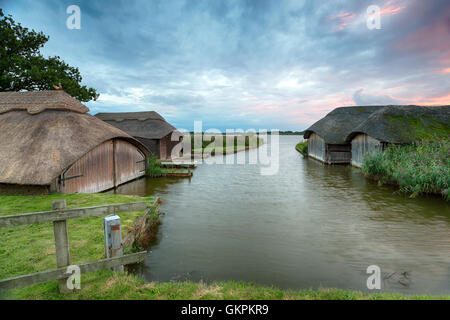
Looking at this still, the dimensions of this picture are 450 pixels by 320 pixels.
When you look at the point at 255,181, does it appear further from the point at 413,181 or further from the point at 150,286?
the point at 150,286

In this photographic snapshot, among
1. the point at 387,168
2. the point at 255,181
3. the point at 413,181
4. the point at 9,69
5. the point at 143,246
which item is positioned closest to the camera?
the point at 143,246

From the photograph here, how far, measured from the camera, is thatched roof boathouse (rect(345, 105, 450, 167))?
1934 cm

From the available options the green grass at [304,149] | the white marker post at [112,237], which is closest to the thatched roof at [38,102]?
the white marker post at [112,237]

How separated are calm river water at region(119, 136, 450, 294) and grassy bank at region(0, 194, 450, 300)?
111 cm

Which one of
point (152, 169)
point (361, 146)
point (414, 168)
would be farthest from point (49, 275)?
point (361, 146)

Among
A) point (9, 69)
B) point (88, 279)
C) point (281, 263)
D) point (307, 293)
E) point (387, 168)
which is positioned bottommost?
point (281, 263)

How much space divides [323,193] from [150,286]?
12838 mm

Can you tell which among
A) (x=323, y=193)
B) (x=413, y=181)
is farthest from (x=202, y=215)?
(x=413, y=181)

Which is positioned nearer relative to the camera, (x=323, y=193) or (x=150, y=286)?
(x=150, y=286)

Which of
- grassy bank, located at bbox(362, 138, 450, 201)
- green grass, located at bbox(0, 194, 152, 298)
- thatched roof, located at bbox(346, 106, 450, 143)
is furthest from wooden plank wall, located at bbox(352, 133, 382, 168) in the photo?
green grass, located at bbox(0, 194, 152, 298)

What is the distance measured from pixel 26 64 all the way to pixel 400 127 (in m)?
35.1

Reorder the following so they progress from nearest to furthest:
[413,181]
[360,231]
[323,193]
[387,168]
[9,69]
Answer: [360,231] < [413,181] < [323,193] < [387,168] < [9,69]

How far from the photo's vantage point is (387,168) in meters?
16.0

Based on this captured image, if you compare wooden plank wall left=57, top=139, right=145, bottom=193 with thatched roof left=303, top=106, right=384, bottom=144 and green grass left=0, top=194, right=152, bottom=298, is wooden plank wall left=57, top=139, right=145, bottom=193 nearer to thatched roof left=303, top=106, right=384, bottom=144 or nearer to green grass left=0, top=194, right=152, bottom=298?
green grass left=0, top=194, right=152, bottom=298
